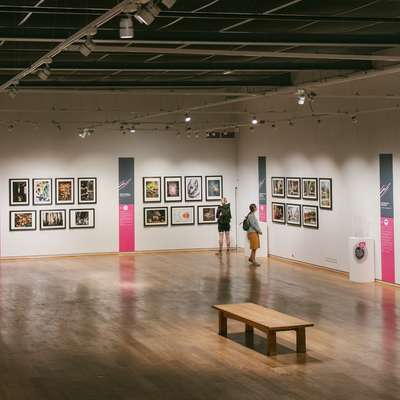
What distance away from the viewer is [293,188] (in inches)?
926

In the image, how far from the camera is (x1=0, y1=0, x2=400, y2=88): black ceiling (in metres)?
11.2

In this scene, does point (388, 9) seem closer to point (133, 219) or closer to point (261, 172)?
point (261, 172)

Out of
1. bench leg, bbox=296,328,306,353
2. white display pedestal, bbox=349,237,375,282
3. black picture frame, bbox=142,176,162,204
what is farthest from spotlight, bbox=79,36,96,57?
black picture frame, bbox=142,176,162,204

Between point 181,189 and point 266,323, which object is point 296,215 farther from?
point 266,323

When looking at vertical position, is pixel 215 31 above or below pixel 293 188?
above

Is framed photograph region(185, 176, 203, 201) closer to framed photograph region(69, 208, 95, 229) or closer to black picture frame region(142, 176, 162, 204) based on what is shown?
black picture frame region(142, 176, 162, 204)

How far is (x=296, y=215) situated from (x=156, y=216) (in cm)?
490

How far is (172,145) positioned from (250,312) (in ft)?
44.4

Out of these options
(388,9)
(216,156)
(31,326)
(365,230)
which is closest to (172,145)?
(216,156)

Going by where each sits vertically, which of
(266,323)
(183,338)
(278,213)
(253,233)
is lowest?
(183,338)

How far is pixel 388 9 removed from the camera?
39.8 ft

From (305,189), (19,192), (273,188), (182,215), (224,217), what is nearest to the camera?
(305,189)

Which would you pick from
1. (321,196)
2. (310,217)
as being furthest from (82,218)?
(321,196)

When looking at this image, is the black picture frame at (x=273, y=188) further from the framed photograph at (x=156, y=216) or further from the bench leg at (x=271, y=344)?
the bench leg at (x=271, y=344)
